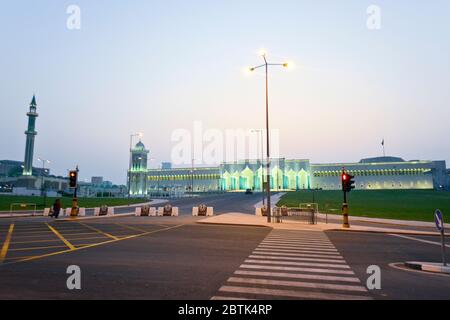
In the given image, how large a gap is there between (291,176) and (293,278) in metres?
153

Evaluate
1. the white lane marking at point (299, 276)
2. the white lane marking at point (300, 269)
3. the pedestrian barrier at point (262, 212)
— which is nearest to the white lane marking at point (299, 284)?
the white lane marking at point (299, 276)

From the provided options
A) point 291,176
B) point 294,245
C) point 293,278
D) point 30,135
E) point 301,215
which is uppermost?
point 30,135

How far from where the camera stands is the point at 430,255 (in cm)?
1166

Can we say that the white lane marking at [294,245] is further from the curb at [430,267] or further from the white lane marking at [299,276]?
the white lane marking at [299,276]

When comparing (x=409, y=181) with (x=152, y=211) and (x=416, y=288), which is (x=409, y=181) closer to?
(x=152, y=211)

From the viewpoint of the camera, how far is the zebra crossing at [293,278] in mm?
6312

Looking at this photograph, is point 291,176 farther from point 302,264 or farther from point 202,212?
point 302,264

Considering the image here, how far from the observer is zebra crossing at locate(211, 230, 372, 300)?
6.31 m

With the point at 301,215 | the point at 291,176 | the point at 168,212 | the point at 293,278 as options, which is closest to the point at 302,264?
the point at 293,278

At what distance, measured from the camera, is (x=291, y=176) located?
157500 millimetres

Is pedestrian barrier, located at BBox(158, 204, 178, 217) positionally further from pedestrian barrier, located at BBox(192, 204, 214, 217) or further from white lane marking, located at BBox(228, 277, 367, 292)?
white lane marking, located at BBox(228, 277, 367, 292)

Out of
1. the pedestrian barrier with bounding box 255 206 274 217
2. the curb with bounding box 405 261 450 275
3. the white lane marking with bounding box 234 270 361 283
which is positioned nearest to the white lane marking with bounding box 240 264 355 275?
the white lane marking with bounding box 234 270 361 283

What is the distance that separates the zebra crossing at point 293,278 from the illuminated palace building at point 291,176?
423ft
